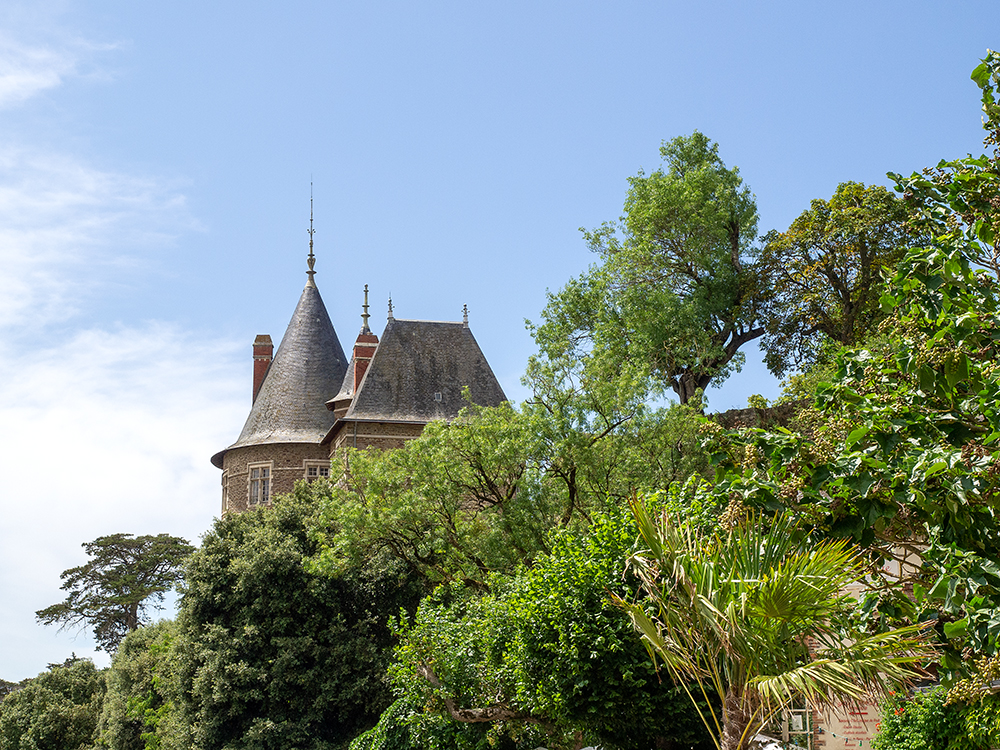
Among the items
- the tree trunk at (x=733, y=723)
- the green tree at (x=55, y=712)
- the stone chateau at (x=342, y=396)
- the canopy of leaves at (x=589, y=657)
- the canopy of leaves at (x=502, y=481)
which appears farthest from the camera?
the green tree at (x=55, y=712)

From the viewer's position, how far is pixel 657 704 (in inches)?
540

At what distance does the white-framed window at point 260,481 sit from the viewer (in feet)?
156

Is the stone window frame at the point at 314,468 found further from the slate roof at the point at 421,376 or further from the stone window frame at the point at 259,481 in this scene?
the slate roof at the point at 421,376

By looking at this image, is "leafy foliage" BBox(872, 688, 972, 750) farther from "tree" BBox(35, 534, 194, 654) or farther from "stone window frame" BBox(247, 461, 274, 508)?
"tree" BBox(35, 534, 194, 654)

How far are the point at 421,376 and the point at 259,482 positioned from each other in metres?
8.73

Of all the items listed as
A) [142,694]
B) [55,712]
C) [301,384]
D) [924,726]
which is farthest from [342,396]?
[924,726]

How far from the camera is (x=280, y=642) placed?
29.9 meters

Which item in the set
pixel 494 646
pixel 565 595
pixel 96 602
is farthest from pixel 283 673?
pixel 96 602

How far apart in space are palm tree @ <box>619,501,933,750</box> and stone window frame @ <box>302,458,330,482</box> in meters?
38.2

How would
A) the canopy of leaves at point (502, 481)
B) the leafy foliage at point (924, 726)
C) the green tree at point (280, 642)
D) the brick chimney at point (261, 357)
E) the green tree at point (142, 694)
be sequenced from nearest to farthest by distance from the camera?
the leafy foliage at point (924, 726) → the canopy of leaves at point (502, 481) → the green tree at point (280, 642) → the green tree at point (142, 694) → the brick chimney at point (261, 357)

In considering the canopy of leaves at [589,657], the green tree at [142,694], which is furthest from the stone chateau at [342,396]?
the canopy of leaves at [589,657]

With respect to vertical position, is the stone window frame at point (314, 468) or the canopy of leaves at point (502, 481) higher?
the stone window frame at point (314, 468)

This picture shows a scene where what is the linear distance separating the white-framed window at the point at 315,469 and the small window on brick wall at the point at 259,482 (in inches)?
67.7

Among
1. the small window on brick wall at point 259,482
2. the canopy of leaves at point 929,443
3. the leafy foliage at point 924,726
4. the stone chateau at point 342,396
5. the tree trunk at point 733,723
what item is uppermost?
the stone chateau at point 342,396
